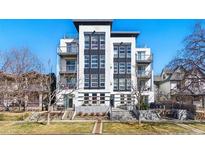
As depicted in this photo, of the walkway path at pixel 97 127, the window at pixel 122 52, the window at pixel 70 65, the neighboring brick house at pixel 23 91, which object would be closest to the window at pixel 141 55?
the window at pixel 122 52

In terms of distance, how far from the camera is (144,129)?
5.96 meters

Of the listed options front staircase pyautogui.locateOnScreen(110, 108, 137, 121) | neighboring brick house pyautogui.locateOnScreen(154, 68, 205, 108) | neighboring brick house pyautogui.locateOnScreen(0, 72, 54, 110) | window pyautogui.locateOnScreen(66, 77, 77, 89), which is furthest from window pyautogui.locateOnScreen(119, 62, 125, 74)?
neighboring brick house pyautogui.locateOnScreen(0, 72, 54, 110)

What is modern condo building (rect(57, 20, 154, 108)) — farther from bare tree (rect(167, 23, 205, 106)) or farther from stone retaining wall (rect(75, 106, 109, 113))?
bare tree (rect(167, 23, 205, 106))

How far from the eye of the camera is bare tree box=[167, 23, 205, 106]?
19.0 feet

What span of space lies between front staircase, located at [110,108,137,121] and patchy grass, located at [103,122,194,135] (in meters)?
0.34

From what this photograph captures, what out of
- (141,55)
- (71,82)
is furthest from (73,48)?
(141,55)

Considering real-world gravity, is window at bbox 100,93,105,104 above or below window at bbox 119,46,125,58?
below

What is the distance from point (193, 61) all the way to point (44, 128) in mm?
4264

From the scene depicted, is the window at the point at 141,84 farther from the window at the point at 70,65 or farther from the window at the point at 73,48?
the window at the point at 73,48

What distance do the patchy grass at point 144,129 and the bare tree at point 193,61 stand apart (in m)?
1.06

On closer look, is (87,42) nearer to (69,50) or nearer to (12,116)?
(69,50)
